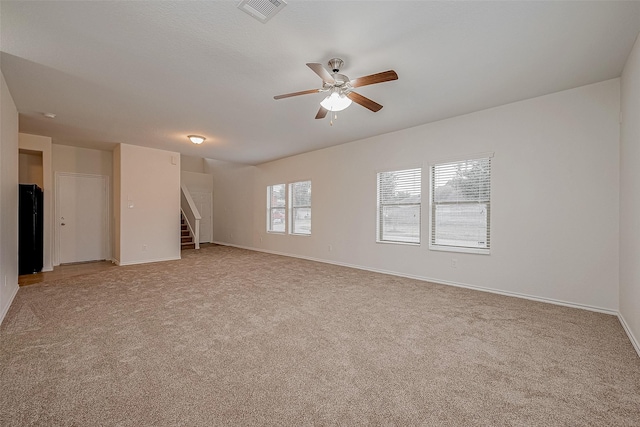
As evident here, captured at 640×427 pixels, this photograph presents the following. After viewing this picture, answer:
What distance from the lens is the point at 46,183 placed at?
214 inches

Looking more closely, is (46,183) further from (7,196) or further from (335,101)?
(335,101)

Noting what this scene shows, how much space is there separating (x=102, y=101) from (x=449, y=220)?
5392mm

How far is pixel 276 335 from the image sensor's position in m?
2.55

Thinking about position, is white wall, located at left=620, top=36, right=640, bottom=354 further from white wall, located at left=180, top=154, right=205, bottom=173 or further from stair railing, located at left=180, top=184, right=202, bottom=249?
white wall, located at left=180, top=154, right=205, bottom=173

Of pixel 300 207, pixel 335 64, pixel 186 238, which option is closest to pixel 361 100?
pixel 335 64

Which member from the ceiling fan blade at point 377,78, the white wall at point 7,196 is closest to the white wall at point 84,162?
the white wall at point 7,196

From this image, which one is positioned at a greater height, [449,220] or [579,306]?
[449,220]

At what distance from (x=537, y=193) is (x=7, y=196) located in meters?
6.70

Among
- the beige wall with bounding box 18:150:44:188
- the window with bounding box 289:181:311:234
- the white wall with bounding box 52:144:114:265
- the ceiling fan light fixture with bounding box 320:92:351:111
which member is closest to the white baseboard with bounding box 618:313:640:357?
the ceiling fan light fixture with bounding box 320:92:351:111

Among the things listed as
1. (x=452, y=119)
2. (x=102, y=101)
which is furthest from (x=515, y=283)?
(x=102, y=101)

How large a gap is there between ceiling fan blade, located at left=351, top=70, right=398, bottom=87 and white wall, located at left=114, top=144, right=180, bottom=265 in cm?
571

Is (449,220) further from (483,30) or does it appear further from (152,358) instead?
(152,358)

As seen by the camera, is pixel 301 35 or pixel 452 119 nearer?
pixel 301 35

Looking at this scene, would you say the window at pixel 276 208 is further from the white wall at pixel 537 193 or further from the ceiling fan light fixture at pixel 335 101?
the ceiling fan light fixture at pixel 335 101
